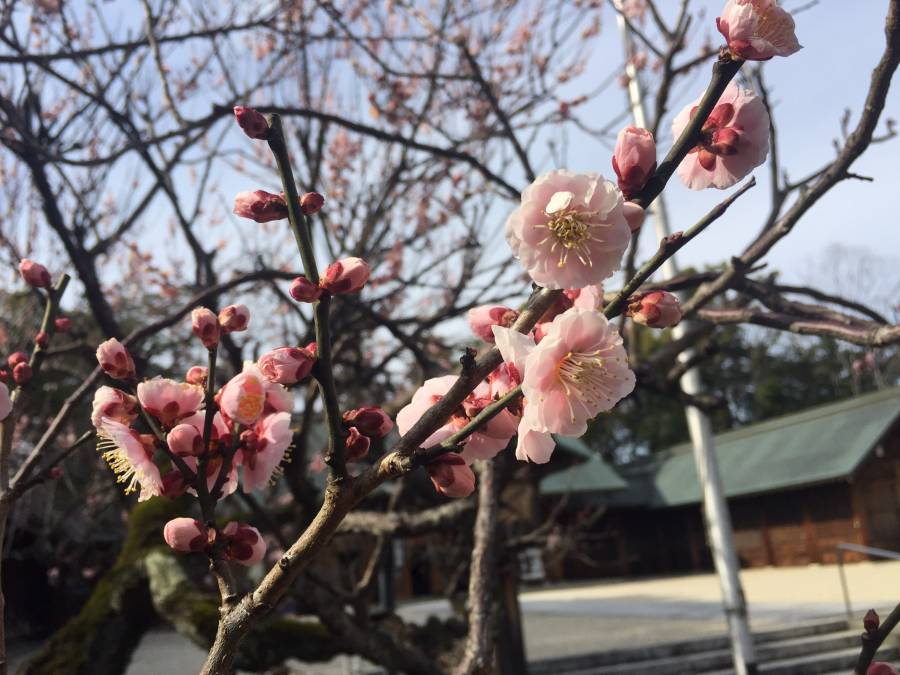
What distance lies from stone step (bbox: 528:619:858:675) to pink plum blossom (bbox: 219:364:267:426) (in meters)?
7.53

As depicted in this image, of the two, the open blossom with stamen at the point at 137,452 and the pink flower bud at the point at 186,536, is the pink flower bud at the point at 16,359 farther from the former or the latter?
the pink flower bud at the point at 186,536

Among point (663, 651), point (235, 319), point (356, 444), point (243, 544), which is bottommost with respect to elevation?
point (663, 651)

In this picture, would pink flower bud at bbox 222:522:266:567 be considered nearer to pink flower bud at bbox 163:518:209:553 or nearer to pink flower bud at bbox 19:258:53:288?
pink flower bud at bbox 163:518:209:553

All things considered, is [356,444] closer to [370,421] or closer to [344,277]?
[370,421]

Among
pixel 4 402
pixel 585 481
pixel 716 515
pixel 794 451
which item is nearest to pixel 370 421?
pixel 4 402

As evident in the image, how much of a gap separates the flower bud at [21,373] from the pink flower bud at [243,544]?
29.1 inches

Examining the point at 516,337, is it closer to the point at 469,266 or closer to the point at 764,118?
the point at 764,118

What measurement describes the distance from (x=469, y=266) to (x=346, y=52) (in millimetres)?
2313

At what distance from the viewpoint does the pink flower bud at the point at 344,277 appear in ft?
2.89

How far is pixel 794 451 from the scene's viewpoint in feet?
61.7

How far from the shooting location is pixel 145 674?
968cm

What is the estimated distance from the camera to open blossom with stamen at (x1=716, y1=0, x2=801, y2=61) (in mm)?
851

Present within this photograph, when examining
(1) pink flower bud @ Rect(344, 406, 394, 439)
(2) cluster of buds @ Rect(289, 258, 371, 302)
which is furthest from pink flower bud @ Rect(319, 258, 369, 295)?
(1) pink flower bud @ Rect(344, 406, 394, 439)

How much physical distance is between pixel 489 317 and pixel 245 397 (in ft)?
1.07
